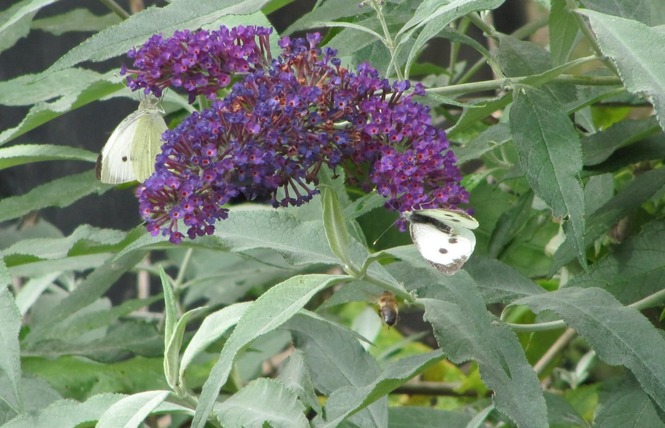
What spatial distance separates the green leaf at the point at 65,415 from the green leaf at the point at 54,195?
64 centimetres

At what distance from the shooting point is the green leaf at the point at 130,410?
4.30 feet

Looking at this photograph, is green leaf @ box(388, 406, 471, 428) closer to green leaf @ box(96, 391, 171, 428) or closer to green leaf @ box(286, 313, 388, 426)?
green leaf @ box(286, 313, 388, 426)

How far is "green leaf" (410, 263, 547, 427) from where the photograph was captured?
1.25 metres

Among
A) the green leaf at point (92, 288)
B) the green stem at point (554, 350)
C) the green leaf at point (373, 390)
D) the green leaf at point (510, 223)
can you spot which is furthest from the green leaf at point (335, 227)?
the green stem at point (554, 350)

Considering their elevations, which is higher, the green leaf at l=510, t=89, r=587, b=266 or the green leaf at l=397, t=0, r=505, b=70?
the green leaf at l=397, t=0, r=505, b=70

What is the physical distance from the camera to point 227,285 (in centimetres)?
255

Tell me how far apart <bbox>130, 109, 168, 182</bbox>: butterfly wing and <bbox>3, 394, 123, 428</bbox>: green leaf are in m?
0.53

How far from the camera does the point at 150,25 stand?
137 cm

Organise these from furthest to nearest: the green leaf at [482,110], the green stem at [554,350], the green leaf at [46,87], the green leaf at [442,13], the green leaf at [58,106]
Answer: the green stem at [554,350], the green leaf at [46,87], the green leaf at [58,106], the green leaf at [482,110], the green leaf at [442,13]

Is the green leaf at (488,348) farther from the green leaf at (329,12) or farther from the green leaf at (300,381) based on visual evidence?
the green leaf at (329,12)

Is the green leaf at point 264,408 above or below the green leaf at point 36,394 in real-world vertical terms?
above

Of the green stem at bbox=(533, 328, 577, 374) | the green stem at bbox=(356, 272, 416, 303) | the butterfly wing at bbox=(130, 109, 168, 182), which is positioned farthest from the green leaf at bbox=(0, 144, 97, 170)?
the green stem at bbox=(533, 328, 577, 374)

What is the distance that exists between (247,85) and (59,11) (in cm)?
255

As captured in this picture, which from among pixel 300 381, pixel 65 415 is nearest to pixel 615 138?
pixel 300 381
